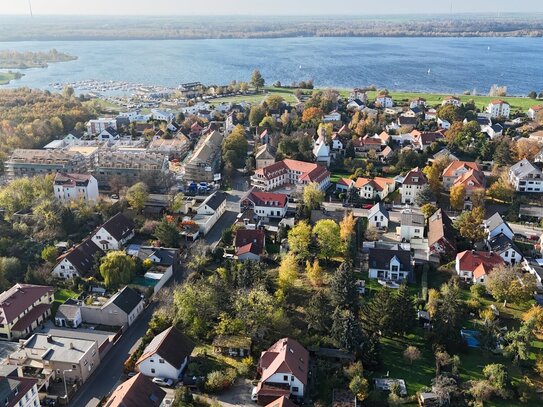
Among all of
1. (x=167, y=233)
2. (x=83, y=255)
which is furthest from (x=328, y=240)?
(x=83, y=255)

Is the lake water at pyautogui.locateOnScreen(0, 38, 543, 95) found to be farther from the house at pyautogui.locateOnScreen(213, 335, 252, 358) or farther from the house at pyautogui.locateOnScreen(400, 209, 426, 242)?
the house at pyautogui.locateOnScreen(213, 335, 252, 358)

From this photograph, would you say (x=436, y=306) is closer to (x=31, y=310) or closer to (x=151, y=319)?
(x=151, y=319)

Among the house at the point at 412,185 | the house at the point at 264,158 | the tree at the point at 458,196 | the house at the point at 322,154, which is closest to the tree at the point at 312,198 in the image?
the house at the point at 412,185

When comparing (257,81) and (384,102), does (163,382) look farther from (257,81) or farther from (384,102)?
(257,81)

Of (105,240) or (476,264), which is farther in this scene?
(105,240)

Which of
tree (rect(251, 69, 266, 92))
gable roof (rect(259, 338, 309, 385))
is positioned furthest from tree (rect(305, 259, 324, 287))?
tree (rect(251, 69, 266, 92))

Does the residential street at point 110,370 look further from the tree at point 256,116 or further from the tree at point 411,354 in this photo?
the tree at point 256,116
